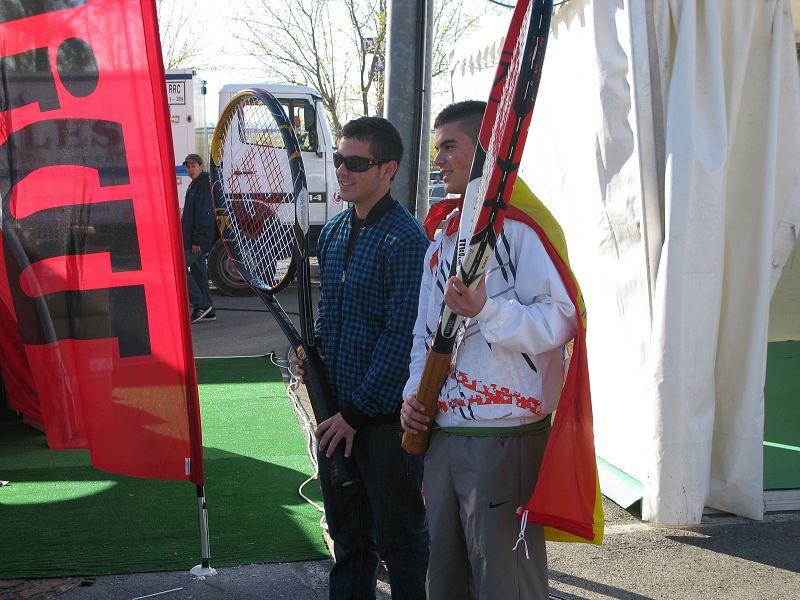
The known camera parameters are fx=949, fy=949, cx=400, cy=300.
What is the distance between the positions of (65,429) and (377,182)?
1.73 metres

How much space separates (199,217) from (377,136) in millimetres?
8334

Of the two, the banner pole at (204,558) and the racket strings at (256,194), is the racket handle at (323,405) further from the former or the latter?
the banner pole at (204,558)

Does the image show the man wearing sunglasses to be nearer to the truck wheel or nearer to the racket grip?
the racket grip

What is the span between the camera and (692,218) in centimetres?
422

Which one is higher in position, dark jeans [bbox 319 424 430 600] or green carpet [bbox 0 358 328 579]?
dark jeans [bbox 319 424 430 600]

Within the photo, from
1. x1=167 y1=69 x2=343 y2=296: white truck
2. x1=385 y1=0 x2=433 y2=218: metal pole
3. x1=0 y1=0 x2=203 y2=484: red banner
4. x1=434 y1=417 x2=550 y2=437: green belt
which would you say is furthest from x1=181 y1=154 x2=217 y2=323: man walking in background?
x1=434 y1=417 x2=550 y2=437: green belt

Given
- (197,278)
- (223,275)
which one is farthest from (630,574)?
(223,275)

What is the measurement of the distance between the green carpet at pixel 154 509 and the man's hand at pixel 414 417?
73.3 inches

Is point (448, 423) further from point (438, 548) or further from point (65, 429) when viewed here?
point (65, 429)

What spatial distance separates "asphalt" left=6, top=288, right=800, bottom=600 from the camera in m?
3.83

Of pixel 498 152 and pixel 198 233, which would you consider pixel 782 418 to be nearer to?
pixel 498 152

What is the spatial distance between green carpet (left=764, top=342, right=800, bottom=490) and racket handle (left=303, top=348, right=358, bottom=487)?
9.37 ft

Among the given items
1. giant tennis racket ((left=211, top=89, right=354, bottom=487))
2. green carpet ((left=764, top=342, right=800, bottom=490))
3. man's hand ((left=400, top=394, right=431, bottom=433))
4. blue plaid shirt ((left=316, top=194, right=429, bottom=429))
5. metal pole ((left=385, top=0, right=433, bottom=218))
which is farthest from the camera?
green carpet ((left=764, top=342, right=800, bottom=490))

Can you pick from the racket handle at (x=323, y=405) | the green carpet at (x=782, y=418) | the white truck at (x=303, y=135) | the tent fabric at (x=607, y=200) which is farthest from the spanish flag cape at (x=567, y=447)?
the white truck at (x=303, y=135)
